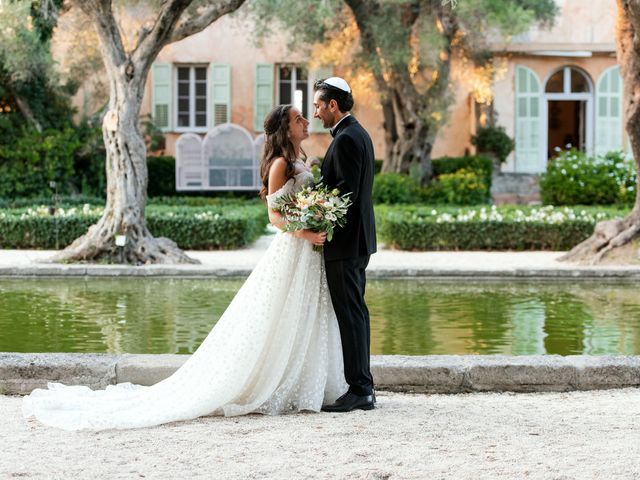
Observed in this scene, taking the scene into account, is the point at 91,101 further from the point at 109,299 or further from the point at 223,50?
the point at 109,299

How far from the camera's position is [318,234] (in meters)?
5.75

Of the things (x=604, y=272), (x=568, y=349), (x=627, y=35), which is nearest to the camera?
(x=568, y=349)

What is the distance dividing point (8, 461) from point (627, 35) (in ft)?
34.1

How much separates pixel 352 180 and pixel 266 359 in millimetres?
994

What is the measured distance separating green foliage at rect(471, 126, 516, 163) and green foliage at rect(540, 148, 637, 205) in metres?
3.24

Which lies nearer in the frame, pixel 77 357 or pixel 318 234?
pixel 318 234

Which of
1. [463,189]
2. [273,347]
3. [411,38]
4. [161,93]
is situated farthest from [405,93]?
[273,347]

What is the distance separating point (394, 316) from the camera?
970cm

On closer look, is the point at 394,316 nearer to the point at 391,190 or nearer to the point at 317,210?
the point at 317,210

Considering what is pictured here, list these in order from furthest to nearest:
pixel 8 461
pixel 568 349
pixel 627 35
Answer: pixel 627 35 → pixel 568 349 → pixel 8 461

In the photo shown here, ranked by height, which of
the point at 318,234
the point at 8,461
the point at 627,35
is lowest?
the point at 8,461

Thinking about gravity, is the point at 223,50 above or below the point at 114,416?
above

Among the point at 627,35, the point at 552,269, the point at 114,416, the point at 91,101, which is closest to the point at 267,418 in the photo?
the point at 114,416

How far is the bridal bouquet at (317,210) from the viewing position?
5.67m
